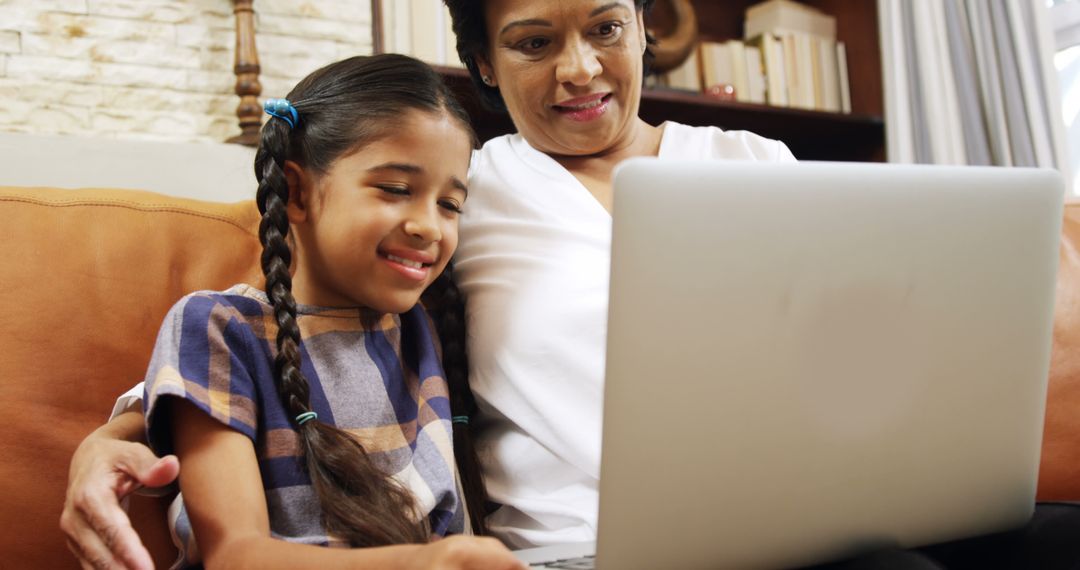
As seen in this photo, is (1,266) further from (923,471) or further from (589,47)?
(923,471)

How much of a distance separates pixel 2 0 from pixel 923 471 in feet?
7.13

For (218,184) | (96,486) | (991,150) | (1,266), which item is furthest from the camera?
(991,150)

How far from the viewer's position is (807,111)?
2520mm

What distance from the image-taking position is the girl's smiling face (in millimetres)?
940

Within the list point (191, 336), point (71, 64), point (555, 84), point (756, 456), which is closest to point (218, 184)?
point (71, 64)

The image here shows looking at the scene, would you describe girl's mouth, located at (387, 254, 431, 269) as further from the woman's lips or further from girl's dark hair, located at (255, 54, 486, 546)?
the woman's lips

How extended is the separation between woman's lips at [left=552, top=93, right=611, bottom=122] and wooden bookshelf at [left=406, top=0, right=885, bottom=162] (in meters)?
1.10

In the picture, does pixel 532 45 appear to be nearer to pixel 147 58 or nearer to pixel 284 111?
pixel 284 111

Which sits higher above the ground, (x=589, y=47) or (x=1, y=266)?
(x=589, y=47)

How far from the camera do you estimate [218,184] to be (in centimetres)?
174

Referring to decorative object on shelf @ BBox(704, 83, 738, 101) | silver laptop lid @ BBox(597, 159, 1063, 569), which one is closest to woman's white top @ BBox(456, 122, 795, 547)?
silver laptop lid @ BBox(597, 159, 1063, 569)

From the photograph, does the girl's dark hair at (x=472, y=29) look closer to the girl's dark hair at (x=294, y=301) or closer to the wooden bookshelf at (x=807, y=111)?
the girl's dark hair at (x=294, y=301)

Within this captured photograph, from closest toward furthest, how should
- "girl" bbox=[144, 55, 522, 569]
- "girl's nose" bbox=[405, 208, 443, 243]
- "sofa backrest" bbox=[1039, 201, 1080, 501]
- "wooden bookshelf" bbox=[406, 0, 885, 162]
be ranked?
1. "girl" bbox=[144, 55, 522, 569]
2. "girl's nose" bbox=[405, 208, 443, 243]
3. "sofa backrest" bbox=[1039, 201, 1080, 501]
4. "wooden bookshelf" bbox=[406, 0, 885, 162]

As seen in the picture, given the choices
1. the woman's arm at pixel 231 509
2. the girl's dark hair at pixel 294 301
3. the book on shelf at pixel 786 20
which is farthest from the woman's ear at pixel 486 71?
the book on shelf at pixel 786 20
